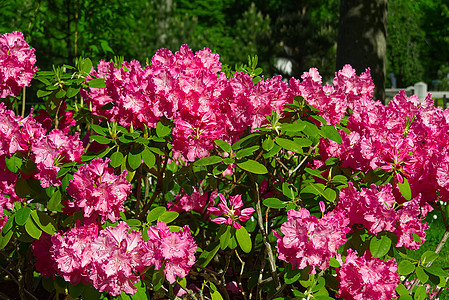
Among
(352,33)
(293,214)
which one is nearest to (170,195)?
(293,214)

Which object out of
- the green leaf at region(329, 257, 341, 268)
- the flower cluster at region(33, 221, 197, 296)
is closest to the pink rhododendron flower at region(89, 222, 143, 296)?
the flower cluster at region(33, 221, 197, 296)

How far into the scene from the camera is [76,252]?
1860mm

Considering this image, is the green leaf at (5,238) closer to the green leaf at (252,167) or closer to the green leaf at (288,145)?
the green leaf at (252,167)

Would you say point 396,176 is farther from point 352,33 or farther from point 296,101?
point 352,33

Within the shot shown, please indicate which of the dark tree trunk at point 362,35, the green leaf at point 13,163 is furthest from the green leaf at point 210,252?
the dark tree trunk at point 362,35

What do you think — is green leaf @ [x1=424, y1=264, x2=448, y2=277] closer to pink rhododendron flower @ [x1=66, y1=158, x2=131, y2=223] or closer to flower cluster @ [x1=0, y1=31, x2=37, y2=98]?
pink rhododendron flower @ [x1=66, y1=158, x2=131, y2=223]

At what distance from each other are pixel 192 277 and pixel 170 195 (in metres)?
0.50

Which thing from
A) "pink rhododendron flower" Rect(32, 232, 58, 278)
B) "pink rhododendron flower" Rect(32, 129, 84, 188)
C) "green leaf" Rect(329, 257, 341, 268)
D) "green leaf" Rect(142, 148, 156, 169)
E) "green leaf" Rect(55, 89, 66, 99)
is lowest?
"pink rhododendron flower" Rect(32, 232, 58, 278)

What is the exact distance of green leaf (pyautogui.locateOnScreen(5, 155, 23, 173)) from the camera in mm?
2021

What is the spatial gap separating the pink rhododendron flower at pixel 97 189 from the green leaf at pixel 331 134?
0.83m

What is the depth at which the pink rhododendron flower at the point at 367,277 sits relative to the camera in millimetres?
2008

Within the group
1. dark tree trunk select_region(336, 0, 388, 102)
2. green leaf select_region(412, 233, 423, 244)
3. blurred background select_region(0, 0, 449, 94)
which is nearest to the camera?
green leaf select_region(412, 233, 423, 244)

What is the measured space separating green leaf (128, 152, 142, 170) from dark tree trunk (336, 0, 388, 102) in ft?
13.8

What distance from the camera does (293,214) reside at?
1.82 metres
